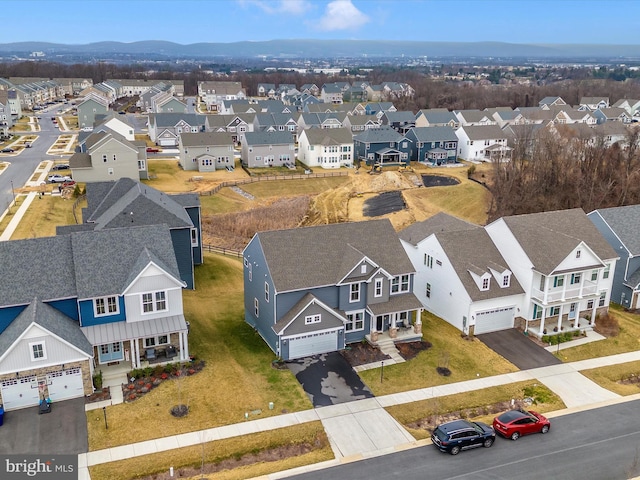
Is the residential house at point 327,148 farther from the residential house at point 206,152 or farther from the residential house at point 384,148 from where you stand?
the residential house at point 206,152

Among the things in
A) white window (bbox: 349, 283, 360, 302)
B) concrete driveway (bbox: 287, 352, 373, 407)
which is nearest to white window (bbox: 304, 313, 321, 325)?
concrete driveway (bbox: 287, 352, 373, 407)

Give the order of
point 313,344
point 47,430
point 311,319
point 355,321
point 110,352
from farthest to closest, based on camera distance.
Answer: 1. point 355,321
2. point 313,344
3. point 311,319
4. point 110,352
5. point 47,430

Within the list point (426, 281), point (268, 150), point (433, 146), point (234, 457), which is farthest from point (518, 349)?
point (433, 146)

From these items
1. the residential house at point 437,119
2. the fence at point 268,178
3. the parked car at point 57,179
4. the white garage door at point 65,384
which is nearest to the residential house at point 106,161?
the parked car at point 57,179

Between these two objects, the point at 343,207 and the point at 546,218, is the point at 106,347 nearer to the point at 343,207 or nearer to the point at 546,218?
the point at 546,218

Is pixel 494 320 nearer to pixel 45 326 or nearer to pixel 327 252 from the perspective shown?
pixel 327 252

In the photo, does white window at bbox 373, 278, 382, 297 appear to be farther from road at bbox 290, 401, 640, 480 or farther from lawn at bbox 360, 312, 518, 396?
road at bbox 290, 401, 640, 480
